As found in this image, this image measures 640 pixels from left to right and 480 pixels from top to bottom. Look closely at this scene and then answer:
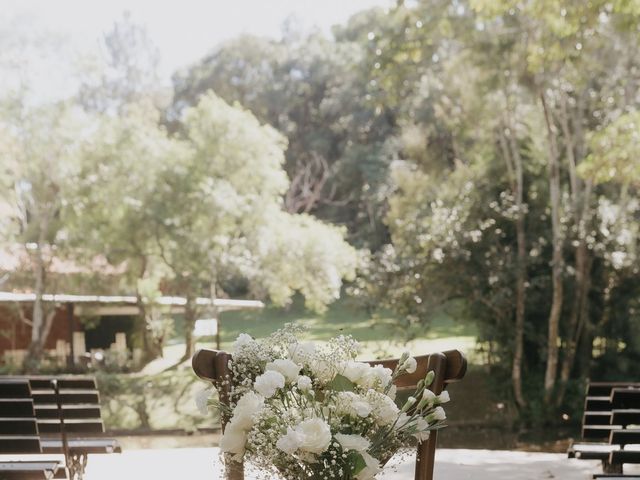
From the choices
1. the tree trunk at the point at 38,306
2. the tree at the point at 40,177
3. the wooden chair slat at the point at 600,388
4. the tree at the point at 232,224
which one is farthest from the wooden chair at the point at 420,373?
the tree trunk at the point at 38,306

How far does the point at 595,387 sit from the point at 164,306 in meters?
13.2

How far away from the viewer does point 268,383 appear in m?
1.67

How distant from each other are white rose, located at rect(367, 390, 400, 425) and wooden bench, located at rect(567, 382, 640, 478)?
278 centimetres

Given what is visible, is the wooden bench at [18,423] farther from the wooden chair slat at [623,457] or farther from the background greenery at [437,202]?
the background greenery at [437,202]

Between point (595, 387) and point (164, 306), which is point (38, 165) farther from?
point (595, 387)

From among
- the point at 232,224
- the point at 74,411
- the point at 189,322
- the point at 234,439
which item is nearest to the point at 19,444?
the point at 74,411

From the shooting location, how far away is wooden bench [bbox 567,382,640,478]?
4.42 meters

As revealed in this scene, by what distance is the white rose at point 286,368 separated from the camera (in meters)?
1.72

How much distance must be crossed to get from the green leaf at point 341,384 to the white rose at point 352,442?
0.40 feet

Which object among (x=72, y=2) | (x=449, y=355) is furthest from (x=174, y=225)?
(x=72, y=2)

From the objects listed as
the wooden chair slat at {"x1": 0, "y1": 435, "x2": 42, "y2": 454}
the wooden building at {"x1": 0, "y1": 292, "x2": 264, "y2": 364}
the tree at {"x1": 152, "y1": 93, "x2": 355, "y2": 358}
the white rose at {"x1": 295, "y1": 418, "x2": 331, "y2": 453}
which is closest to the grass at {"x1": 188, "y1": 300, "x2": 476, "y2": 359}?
the wooden building at {"x1": 0, "y1": 292, "x2": 264, "y2": 364}

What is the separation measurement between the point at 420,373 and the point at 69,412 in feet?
10.9

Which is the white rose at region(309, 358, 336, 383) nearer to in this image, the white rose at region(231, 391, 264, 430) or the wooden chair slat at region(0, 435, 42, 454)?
the white rose at region(231, 391, 264, 430)

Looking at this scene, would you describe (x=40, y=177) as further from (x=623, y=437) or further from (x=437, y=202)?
(x=623, y=437)
